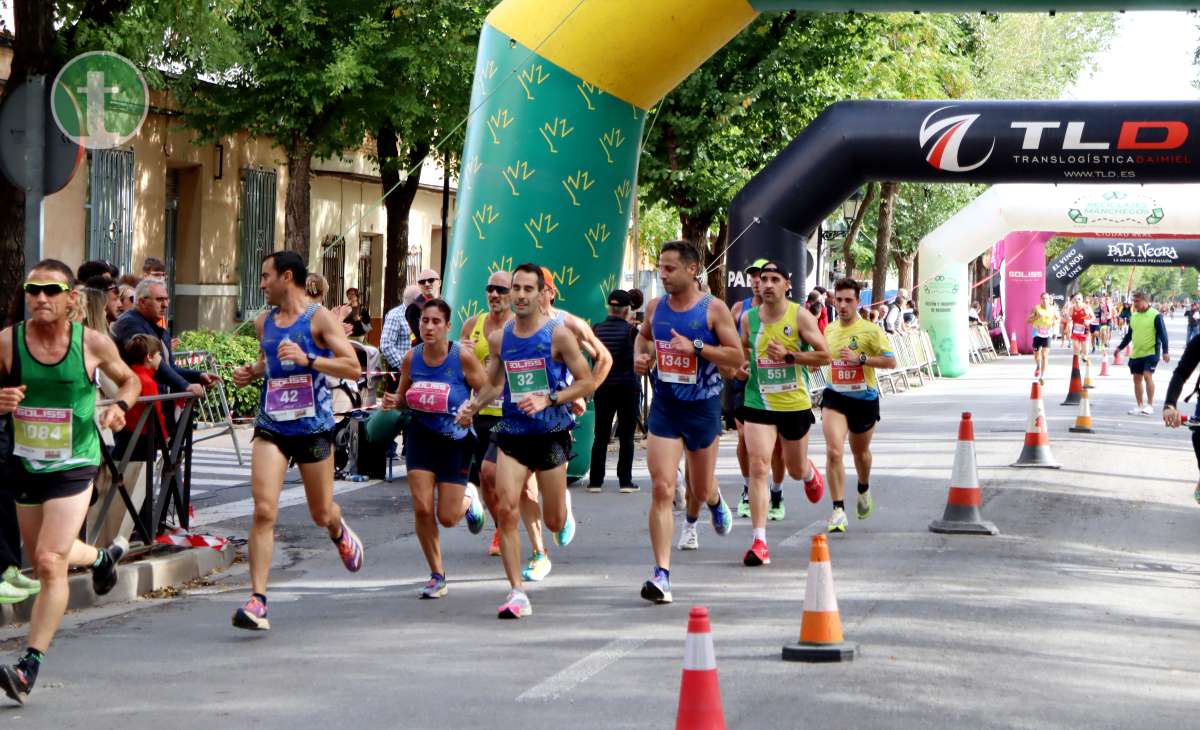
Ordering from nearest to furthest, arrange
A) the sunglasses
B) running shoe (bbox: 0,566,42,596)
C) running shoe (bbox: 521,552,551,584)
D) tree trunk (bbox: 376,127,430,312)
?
the sunglasses
running shoe (bbox: 0,566,42,596)
running shoe (bbox: 521,552,551,584)
tree trunk (bbox: 376,127,430,312)

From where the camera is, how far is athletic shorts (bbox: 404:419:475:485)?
9031 mm

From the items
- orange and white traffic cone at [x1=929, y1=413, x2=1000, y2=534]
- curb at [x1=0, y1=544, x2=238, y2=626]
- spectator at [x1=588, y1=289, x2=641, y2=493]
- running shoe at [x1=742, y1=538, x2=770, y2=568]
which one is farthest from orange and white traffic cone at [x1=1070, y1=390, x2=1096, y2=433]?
curb at [x1=0, y1=544, x2=238, y2=626]

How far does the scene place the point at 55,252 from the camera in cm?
2298

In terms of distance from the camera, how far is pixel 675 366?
9.51 metres

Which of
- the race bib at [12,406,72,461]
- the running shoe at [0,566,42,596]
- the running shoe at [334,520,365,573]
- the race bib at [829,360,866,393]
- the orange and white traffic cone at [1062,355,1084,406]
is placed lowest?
the running shoe at [0,566,42,596]

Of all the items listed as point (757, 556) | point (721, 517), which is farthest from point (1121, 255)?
point (757, 556)

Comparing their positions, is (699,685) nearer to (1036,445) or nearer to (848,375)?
(848,375)

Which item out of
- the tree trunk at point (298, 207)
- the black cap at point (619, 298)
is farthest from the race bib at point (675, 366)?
the tree trunk at point (298, 207)

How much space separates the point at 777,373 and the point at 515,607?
3.18 m

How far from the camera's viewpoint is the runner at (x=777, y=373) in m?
10.8

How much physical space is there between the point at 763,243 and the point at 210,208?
38.5 ft

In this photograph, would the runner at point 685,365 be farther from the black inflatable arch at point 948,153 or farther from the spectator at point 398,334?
the black inflatable arch at point 948,153

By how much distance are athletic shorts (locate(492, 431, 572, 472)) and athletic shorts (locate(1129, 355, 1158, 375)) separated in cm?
1824

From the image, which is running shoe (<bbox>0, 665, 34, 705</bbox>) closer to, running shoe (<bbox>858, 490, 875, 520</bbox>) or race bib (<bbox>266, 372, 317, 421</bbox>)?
race bib (<bbox>266, 372, 317, 421</bbox>)
